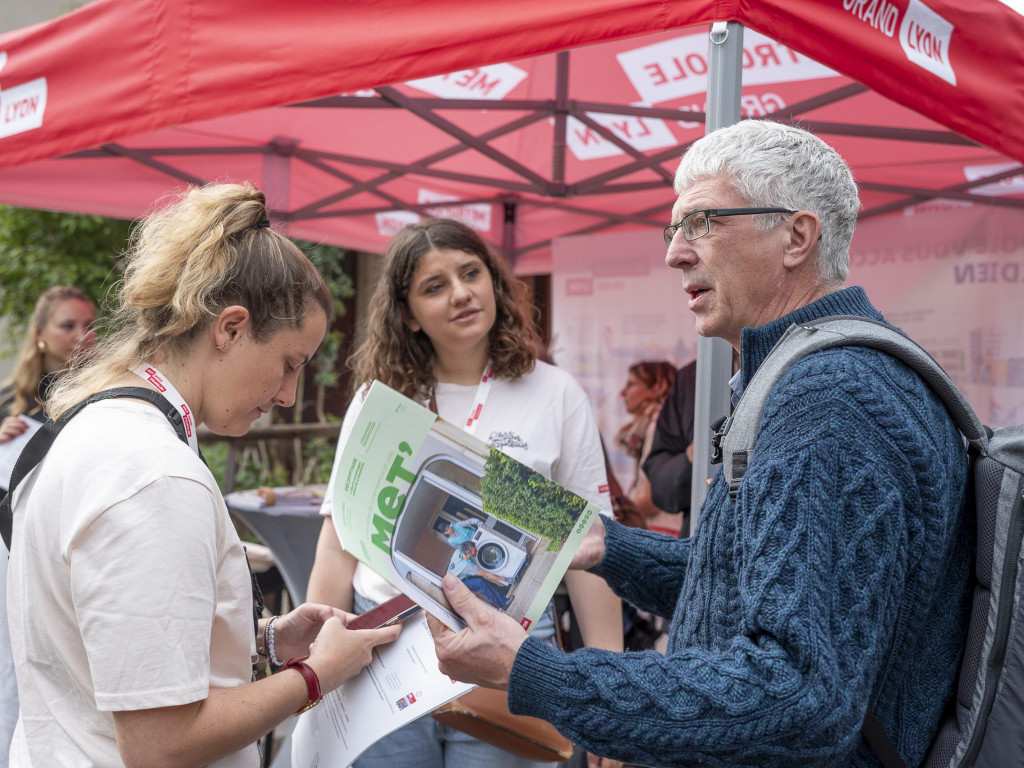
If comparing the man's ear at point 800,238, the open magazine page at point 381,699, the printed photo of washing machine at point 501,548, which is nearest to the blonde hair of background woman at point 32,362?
the open magazine page at point 381,699

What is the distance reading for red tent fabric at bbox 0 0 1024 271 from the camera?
2098mm

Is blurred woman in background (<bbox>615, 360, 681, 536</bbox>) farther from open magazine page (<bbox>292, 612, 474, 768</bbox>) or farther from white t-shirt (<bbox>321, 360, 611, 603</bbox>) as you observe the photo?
open magazine page (<bbox>292, 612, 474, 768</bbox>)

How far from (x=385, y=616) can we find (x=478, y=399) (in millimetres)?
888

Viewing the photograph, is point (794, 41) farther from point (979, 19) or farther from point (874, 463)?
point (874, 463)

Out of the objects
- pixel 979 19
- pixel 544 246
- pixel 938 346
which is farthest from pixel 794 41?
pixel 544 246

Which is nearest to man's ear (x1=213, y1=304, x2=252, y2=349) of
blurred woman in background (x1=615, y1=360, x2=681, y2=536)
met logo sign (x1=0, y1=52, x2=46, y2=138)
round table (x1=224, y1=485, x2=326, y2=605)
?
met logo sign (x1=0, y1=52, x2=46, y2=138)

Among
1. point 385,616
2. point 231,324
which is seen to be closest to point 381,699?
point 385,616

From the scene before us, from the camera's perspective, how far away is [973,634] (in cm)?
118

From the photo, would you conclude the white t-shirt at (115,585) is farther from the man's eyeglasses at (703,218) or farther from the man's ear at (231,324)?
the man's eyeglasses at (703,218)

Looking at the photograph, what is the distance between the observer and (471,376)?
99.6 inches

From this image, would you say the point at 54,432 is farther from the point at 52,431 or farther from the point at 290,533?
the point at 290,533

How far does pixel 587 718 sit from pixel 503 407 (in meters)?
1.37

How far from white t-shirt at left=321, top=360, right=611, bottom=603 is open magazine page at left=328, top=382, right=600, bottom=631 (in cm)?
90

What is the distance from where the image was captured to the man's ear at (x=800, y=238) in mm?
1359
